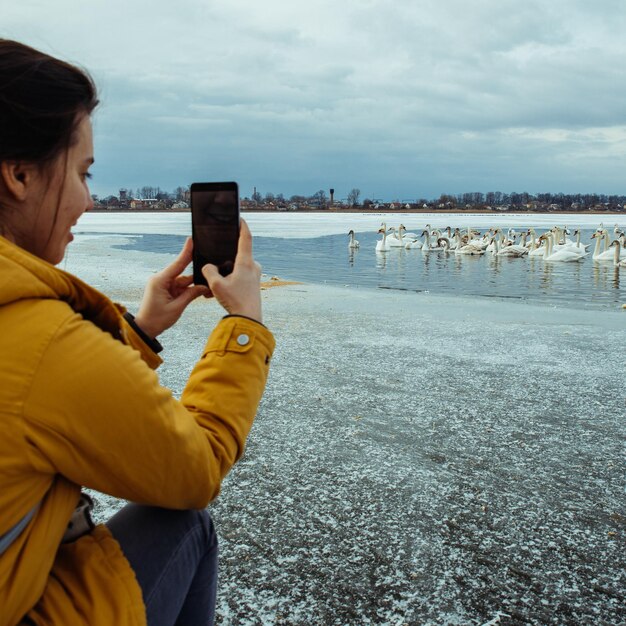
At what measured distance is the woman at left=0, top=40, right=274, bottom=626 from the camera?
0.96m

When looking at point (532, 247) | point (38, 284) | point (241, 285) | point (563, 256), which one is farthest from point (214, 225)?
point (532, 247)

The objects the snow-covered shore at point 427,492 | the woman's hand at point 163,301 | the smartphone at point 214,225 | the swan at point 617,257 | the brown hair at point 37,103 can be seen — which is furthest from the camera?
the swan at point 617,257

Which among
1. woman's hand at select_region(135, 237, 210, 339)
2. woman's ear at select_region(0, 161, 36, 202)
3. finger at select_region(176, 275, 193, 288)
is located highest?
woman's ear at select_region(0, 161, 36, 202)

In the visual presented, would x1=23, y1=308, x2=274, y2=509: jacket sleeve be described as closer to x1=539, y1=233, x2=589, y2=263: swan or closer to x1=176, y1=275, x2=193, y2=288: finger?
x1=176, y1=275, x2=193, y2=288: finger

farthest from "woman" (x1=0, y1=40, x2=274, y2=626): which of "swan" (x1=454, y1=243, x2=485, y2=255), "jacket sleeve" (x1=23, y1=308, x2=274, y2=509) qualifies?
"swan" (x1=454, y1=243, x2=485, y2=255)

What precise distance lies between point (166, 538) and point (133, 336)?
531 mm

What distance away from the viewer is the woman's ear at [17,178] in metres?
1.09

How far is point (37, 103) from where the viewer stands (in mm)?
1085

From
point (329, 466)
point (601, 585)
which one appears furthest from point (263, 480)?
point (601, 585)

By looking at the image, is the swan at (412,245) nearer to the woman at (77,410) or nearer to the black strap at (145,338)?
the black strap at (145,338)

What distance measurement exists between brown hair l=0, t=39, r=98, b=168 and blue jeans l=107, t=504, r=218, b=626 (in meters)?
0.77

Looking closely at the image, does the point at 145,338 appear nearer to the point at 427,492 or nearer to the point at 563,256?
the point at 427,492

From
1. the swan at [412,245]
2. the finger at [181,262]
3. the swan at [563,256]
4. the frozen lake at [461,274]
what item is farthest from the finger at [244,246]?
the swan at [412,245]

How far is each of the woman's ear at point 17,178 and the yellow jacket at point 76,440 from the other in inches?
6.7
